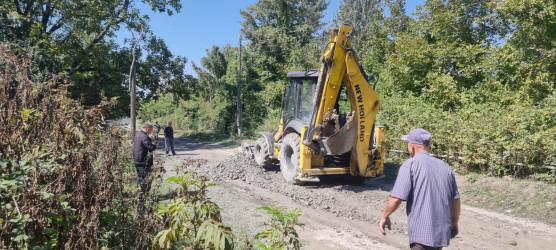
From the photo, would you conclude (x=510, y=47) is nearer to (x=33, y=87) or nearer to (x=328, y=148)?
(x=328, y=148)

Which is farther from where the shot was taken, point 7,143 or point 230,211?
point 230,211

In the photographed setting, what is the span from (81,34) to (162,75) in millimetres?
5079

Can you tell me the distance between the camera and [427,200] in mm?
3037

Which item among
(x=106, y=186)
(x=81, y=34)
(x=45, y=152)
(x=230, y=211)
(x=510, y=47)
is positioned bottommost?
(x=230, y=211)

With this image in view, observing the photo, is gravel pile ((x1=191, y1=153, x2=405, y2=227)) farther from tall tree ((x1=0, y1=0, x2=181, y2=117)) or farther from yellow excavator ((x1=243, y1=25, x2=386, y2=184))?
tall tree ((x1=0, y1=0, x2=181, y2=117))

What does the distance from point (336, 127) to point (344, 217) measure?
2.38 metres

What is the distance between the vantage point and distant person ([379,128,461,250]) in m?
3.01

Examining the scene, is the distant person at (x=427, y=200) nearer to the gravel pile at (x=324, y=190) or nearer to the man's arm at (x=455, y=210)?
the man's arm at (x=455, y=210)

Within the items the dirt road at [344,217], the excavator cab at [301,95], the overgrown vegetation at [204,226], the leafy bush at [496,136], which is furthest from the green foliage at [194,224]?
the leafy bush at [496,136]

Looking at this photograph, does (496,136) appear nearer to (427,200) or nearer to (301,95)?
(301,95)

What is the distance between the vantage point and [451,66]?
47.9ft

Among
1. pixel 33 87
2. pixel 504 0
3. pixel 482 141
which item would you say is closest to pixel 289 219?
pixel 33 87

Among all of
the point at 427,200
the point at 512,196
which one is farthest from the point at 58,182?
the point at 512,196

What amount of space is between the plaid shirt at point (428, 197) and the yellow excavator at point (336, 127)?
14.8ft
